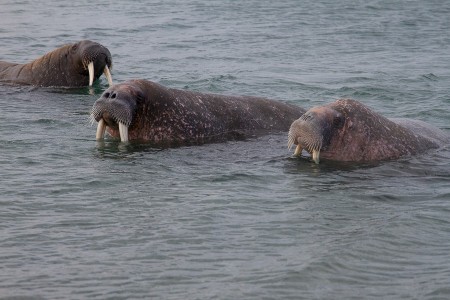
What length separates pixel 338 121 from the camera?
1052cm

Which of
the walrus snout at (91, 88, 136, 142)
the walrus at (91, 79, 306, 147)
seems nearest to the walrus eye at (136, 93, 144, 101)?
the walrus at (91, 79, 306, 147)

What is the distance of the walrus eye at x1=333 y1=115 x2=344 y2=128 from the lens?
10.5 meters

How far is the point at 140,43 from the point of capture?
21938mm

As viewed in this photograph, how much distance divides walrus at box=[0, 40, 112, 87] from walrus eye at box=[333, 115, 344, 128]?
5.64 meters

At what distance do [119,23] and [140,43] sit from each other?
3.95m

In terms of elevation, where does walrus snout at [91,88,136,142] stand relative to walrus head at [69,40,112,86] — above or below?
above

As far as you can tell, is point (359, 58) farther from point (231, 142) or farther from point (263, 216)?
point (263, 216)

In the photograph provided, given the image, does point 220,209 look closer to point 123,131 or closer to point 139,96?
point 123,131

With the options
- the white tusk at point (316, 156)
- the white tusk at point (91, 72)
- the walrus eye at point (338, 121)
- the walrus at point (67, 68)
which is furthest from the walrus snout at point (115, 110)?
the walrus at point (67, 68)

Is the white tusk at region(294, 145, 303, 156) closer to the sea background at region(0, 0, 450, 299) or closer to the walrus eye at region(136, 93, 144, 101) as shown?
the sea background at region(0, 0, 450, 299)

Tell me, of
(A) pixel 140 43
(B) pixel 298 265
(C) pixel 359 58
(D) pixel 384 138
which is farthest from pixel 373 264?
(A) pixel 140 43

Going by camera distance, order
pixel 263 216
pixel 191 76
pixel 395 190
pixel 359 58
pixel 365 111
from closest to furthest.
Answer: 1. pixel 263 216
2. pixel 395 190
3. pixel 365 111
4. pixel 191 76
5. pixel 359 58

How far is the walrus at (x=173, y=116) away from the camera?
1105 centimetres

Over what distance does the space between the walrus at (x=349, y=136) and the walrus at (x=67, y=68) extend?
17.9ft
